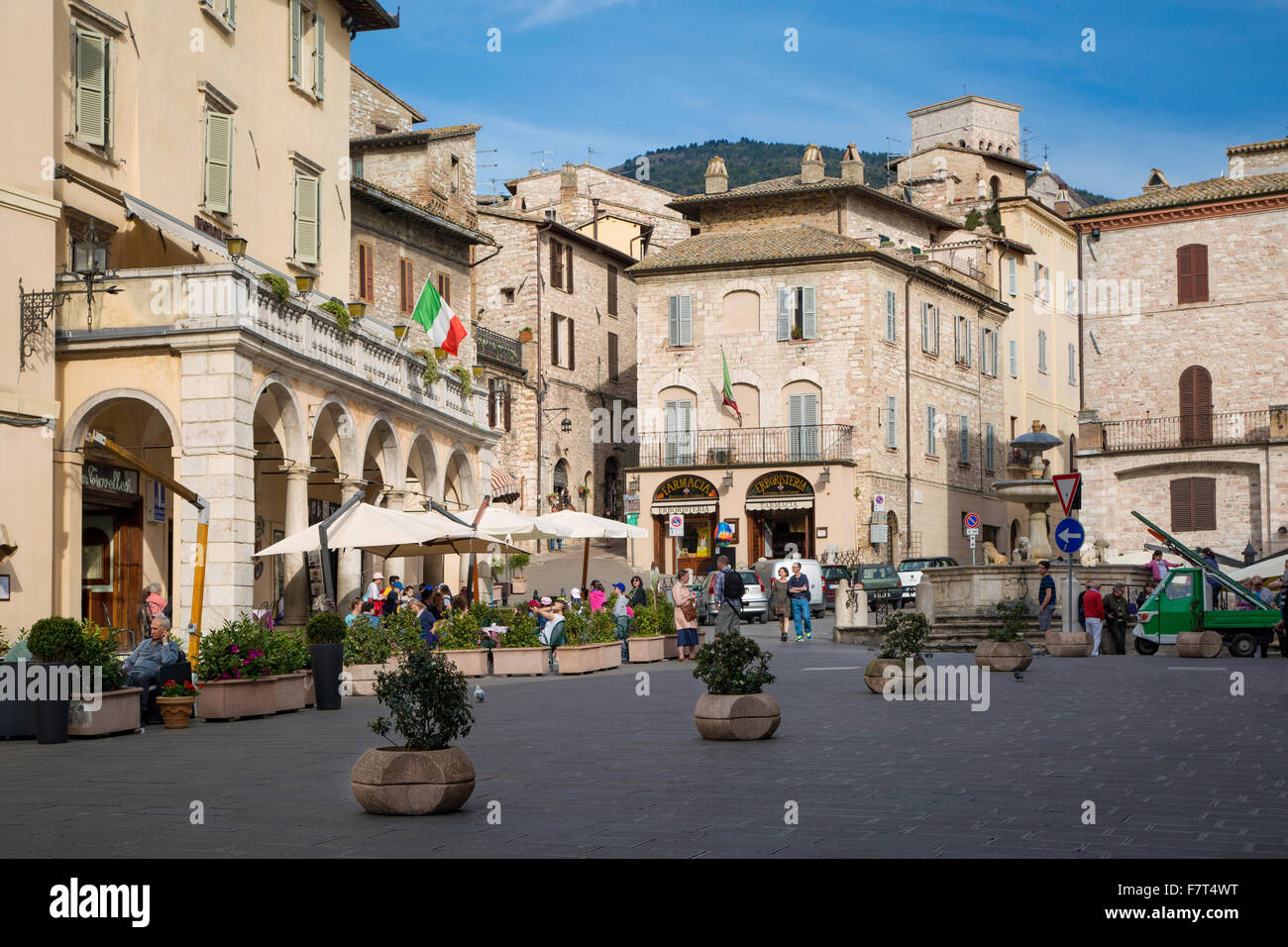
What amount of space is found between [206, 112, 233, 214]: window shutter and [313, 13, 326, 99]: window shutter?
442 centimetres

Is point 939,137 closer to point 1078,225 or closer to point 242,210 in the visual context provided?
point 1078,225

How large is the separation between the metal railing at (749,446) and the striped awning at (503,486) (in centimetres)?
479

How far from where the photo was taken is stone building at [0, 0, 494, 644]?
2200 centimetres

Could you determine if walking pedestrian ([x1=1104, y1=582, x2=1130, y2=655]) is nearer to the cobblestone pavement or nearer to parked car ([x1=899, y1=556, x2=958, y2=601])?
parked car ([x1=899, y1=556, x2=958, y2=601])

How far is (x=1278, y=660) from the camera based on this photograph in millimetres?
25703

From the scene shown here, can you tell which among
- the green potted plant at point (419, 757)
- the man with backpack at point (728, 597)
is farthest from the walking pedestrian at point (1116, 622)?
the green potted plant at point (419, 757)

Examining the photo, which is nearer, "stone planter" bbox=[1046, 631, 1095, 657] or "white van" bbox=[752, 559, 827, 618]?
"stone planter" bbox=[1046, 631, 1095, 657]

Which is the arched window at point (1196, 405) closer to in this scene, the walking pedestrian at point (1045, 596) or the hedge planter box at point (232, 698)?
the walking pedestrian at point (1045, 596)

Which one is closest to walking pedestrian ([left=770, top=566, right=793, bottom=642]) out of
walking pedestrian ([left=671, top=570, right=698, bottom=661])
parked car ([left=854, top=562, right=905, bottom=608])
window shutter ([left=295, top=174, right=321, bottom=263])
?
parked car ([left=854, top=562, right=905, bottom=608])

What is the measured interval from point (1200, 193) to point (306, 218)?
30.6 meters

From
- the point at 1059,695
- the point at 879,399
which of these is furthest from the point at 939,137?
the point at 1059,695

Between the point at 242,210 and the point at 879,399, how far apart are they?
3035 cm
